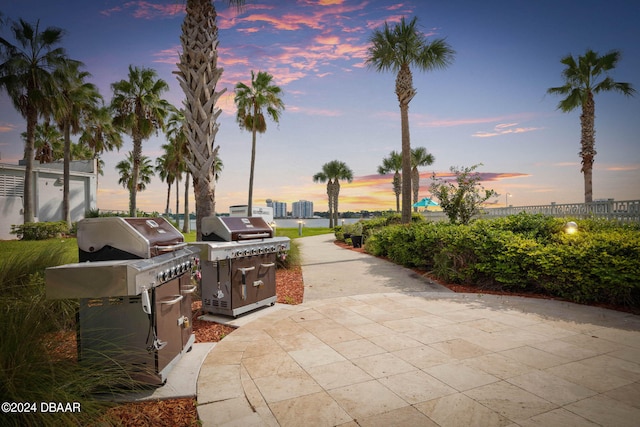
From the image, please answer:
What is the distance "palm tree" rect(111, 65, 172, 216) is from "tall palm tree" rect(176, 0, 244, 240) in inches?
778

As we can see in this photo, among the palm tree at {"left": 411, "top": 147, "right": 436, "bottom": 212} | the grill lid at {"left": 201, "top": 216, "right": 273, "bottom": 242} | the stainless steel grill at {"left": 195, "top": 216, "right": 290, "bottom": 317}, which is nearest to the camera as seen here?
the stainless steel grill at {"left": 195, "top": 216, "right": 290, "bottom": 317}

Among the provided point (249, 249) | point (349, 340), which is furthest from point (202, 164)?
point (349, 340)

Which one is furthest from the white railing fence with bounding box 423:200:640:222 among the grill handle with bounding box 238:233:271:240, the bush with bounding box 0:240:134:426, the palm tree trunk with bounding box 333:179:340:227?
the palm tree trunk with bounding box 333:179:340:227

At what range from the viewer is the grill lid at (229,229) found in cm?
506

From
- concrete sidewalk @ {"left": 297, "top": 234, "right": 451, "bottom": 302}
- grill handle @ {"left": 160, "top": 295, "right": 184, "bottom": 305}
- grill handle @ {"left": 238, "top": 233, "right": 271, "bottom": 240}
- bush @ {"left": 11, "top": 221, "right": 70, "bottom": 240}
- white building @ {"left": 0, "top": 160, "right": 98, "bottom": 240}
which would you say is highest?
white building @ {"left": 0, "top": 160, "right": 98, "bottom": 240}

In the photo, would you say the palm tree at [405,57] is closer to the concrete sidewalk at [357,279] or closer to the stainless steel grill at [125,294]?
the concrete sidewalk at [357,279]

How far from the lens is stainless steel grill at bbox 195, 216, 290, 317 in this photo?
494cm

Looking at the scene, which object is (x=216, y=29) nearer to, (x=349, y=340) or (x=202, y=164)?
(x=202, y=164)

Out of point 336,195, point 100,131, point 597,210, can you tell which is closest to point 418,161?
point 336,195

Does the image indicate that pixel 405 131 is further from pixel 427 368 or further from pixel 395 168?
pixel 395 168

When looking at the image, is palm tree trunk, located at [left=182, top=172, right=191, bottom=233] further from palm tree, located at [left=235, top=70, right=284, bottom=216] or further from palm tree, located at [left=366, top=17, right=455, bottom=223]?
palm tree, located at [left=366, top=17, right=455, bottom=223]

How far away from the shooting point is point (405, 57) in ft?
54.1

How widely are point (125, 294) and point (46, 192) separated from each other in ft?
98.5

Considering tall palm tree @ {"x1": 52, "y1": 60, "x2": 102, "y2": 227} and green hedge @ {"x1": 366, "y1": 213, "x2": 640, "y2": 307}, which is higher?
tall palm tree @ {"x1": 52, "y1": 60, "x2": 102, "y2": 227}
